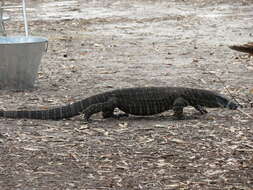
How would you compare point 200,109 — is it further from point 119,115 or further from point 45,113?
point 45,113

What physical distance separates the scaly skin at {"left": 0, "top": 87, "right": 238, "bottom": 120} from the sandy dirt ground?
0.10m

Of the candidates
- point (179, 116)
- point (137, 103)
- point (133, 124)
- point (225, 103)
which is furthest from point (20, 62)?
point (225, 103)

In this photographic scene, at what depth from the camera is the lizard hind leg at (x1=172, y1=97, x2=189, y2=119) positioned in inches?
294

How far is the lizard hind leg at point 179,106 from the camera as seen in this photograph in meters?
7.46

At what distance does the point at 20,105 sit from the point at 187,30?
913 centimetres

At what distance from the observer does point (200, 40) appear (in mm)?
15133

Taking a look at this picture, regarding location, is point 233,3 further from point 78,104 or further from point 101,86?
point 78,104

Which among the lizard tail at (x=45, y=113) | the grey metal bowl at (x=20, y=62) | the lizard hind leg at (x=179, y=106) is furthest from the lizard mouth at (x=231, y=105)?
the grey metal bowl at (x=20, y=62)

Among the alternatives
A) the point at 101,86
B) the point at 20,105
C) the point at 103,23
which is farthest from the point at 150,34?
the point at 20,105

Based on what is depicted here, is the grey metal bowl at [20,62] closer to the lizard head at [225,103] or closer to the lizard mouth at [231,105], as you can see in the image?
the lizard head at [225,103]

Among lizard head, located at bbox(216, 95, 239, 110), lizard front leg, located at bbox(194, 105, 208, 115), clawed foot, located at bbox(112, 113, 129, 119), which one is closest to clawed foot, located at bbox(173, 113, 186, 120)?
lizard front leg, located at bbox(194, 105, 208, 115)

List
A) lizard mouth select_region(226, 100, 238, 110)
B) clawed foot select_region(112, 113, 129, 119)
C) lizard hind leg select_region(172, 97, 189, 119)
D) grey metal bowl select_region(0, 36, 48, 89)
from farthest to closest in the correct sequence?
grey metal bowl select_region(0, 36, 48, 89) → clawed foot select_region(112, 113, 129, 119) → lizard mouth select_region(226, 100, 238, 110) → lizard hind leg select_region(172, 97, 189, 119)

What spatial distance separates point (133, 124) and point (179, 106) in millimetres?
480

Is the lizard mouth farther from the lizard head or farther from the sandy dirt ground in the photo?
the sandy dirt ground
